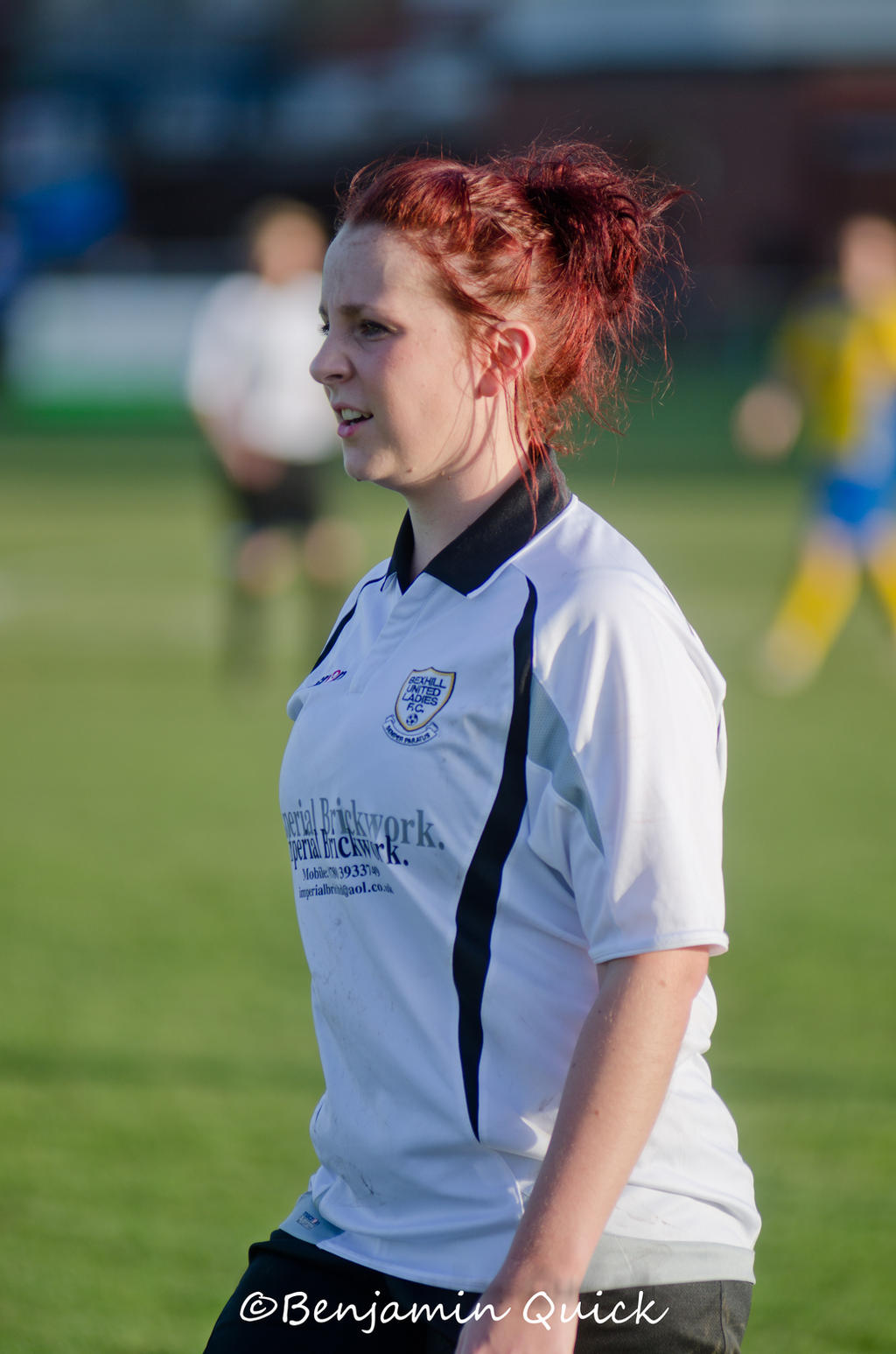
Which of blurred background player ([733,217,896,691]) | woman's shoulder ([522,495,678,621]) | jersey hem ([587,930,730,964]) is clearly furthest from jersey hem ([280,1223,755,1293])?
blurred background player ([733,217,896,691])

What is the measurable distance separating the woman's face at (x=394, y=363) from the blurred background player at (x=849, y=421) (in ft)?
26.7

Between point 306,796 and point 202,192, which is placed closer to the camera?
point 306,796

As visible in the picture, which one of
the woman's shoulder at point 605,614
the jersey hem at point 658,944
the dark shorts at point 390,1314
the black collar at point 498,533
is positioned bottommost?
the dark shorts at point 390,1314

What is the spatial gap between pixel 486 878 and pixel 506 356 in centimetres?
62

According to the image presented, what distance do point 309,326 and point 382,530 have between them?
258 inches

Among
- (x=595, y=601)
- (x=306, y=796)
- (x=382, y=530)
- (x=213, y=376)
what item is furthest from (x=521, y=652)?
(x=382, y=530)

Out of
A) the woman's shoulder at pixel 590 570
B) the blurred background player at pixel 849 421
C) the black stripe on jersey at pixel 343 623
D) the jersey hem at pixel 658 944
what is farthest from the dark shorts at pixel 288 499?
the jersey hem at pixel 658 944

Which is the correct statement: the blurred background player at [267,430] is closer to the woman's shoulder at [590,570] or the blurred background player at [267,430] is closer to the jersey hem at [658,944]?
the woman's shoulder at [590,570]

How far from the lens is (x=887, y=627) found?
35.3ft

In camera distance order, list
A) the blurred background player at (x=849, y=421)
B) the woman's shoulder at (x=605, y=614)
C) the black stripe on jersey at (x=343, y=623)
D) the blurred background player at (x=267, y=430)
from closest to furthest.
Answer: the woman's shoulder at (x=605, y=614), the black stripe on jersey at (x=343, y=623), the blurred background player at (x=849, y=421), the blurred background player at (x=267, y=430)

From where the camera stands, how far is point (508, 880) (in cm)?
192

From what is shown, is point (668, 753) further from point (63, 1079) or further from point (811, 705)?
point (811, 705)

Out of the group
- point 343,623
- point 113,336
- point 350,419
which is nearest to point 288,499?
point 343,623

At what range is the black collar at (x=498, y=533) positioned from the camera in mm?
2037
